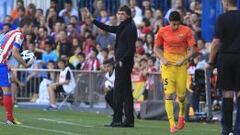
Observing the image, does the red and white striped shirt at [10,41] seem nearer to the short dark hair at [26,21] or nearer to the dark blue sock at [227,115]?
the dark blue sock at [227,115]

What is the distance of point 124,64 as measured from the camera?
54.1 feet

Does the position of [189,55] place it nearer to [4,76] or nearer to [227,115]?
[227,115]

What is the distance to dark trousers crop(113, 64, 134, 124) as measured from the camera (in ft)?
54.1

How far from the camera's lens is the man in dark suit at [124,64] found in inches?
648

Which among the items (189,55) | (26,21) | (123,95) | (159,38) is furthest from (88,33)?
(189,55)

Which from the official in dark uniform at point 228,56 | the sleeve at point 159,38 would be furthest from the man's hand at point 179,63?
the official in dark uniform at point 228,56

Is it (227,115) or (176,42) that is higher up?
(176,42)

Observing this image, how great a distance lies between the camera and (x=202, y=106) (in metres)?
21.5

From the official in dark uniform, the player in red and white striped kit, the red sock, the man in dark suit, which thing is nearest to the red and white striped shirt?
the player in red and white striped kit

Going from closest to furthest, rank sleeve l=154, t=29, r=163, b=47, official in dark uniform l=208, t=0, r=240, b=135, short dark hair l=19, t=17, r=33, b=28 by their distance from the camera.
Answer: official in dark uniform l=208, t=0, r=240, b=135 < sleeve l=154, t=29, r=163, b=47 < short dark hair l=19, t=17, r=33, b=28

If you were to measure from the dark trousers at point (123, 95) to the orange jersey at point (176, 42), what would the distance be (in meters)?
1.01

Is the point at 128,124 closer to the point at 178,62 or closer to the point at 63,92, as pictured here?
the point at 178,62

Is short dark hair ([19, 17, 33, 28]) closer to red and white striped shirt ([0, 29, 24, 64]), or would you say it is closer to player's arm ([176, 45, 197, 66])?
red and white striped shirt ([0, 29, 24, 64])

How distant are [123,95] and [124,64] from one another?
2.03 feet
